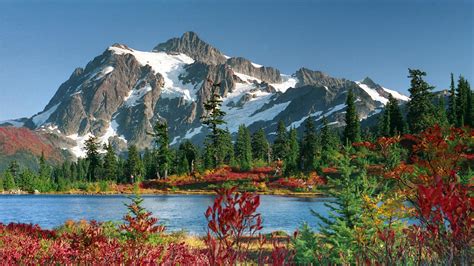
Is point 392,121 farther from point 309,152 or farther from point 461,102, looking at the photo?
point 309,152

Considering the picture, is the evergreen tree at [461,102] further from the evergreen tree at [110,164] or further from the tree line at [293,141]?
the evergreen tree at [110,164]

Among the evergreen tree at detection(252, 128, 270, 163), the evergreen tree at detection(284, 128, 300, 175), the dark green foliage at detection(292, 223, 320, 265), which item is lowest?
the dark green foliage at detection(292, 223, 320, 265)

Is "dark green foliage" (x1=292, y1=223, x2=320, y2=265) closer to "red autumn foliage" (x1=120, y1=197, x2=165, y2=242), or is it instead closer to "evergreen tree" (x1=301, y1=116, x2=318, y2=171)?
"red autumn foliage" (x1=120, y1=197, x2=165, y2=242)

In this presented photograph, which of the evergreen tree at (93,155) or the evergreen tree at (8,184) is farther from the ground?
the evergreen tree at (93,155)

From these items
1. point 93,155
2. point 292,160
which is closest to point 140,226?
point 292,160

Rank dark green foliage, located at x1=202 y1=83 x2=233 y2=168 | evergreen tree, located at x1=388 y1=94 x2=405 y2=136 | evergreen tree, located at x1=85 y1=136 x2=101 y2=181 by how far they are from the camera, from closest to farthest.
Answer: dark green foliage, located at x1=202 y1=83 x2=233 y2=168
evergreen tree, located at x1=388 y1=94 x2=405 y2=136
evergreen tree, located at x1=85 y1=136 x2=101 y2=181

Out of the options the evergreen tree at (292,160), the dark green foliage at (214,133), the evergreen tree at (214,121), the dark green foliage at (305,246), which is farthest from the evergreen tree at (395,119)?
the dark green foliage at (305,246)

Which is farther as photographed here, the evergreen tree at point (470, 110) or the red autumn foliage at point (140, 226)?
the evergreen tree at point (470, 110)

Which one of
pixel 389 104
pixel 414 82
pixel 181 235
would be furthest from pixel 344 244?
pixel 389 104

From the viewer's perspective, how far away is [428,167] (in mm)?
13000

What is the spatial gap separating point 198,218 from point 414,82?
5365 cm

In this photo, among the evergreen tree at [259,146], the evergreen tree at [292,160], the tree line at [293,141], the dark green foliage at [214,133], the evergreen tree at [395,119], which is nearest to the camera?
the dark green foliage at [214,133]

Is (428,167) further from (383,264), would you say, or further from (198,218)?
(198,218)

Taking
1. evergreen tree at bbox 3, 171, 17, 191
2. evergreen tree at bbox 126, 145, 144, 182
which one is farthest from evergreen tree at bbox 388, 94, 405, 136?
evergreen tree at bbox 3, 171, 17, 191
